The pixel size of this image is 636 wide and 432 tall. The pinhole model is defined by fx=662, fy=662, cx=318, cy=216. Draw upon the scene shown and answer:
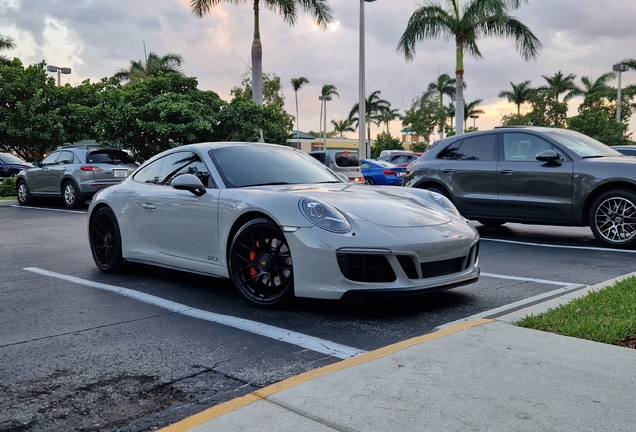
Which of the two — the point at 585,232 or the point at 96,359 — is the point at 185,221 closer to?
the point at 96,359

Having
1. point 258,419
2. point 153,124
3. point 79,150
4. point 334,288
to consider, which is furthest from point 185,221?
point 153,124

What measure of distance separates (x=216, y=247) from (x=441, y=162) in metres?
5.81

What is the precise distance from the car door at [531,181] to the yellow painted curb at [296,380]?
17.3 ft

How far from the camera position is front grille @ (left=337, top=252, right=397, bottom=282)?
15.8 feet

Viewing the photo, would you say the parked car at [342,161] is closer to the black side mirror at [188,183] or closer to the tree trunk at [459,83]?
the tree trunk at [459,83]

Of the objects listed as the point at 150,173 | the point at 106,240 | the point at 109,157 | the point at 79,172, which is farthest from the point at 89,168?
the point at 150,173

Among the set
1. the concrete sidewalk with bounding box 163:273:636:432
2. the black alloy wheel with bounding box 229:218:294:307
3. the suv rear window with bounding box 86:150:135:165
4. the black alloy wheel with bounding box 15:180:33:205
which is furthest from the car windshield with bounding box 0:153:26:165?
the concrete sidewalk with bounding box 163:273:636:432

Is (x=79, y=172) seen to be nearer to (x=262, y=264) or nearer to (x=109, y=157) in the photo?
(x=109, y=157)

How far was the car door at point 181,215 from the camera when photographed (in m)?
5.75

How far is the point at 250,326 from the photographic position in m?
4.80

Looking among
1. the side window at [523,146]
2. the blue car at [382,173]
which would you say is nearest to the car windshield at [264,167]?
the side window at [523,146]

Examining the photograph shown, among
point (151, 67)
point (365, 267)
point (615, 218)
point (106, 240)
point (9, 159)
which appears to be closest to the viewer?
point (365, 267)

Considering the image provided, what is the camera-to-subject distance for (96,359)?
4.08 metres

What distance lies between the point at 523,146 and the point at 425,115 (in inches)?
2173
